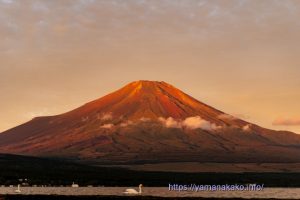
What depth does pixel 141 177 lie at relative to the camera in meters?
173

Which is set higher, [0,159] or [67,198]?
[0,159]

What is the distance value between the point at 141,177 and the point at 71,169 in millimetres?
24323

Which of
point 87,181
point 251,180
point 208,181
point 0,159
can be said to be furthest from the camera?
point 0,159

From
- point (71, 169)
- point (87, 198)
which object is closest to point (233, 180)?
point (71, 169)

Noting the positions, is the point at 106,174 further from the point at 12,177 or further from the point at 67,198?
the point at 67,198

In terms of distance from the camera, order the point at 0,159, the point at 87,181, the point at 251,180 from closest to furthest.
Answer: the point at 87,181 < the point at 251,180 < the point at 0,159

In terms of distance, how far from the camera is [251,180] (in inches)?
7023

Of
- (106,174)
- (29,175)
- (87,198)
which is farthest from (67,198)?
(106,174)

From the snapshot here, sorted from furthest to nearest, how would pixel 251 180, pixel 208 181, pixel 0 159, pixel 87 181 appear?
pixel 0 159 < pixel 251 180 < pixel 208 181 < pixel 87 181

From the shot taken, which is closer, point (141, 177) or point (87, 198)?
point (87, 198)

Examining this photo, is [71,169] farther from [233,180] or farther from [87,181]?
[233,180]

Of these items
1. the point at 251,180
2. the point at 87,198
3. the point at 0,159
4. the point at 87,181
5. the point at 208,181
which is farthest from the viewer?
the point at 0,159

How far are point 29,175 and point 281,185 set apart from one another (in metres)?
67.1

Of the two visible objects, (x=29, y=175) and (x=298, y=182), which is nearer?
(x=29, y=175)
